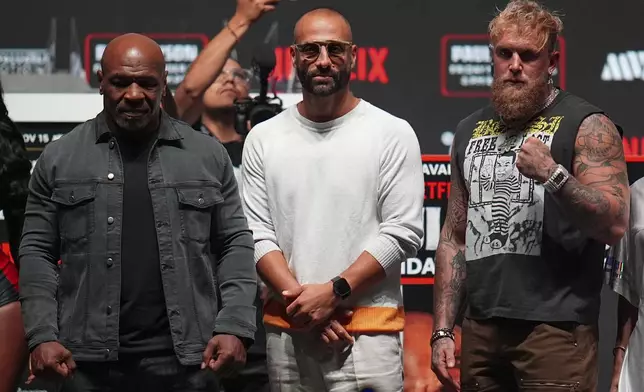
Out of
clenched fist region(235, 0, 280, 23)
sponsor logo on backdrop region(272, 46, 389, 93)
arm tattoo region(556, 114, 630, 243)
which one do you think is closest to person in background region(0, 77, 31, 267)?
arm tattoo region(556, 114, 630, 243)

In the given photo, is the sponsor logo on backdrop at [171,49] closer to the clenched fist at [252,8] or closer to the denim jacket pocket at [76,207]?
the clenched fist at [252,8]

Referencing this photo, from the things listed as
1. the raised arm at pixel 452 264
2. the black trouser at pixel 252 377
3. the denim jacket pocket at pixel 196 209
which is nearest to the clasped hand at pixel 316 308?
the raised arm at pixel 452 264

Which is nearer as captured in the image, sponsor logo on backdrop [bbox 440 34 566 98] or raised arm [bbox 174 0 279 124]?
raised arm [bbox 174 0 279 124]

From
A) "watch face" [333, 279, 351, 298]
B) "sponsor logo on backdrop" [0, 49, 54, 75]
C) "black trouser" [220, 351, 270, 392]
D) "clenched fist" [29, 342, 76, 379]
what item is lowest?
"black trouser" [220, 351, 270, 392]

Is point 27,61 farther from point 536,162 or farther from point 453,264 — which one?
point 536,162

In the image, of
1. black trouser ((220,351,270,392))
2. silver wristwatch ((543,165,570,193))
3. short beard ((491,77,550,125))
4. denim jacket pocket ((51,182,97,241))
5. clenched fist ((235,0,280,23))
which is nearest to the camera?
denim jacket pocket ((51,182,97,241))

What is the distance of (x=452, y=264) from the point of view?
11.2ft

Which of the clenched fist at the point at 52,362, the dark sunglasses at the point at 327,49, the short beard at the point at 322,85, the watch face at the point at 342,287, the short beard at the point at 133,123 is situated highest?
the dark sunglasses at the point at 327,49

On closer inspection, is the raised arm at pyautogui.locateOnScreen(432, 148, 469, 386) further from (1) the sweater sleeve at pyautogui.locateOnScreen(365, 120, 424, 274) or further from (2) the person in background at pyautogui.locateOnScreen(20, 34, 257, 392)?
(2) the person in background at pyautogui.locateOnScreen(20, 34, 257, 392)

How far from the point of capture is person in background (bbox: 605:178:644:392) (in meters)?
3.31

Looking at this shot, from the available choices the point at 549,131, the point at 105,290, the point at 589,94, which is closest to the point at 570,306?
the point at 549,131

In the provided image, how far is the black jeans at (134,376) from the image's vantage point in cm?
279

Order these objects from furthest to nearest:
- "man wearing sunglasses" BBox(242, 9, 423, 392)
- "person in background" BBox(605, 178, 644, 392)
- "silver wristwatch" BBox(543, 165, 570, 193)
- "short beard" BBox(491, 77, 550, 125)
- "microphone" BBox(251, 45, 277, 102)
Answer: "microphone" BBox(251, 45, 277, 102), "man wearing sunglasses" BBox(242, 9, 423, 392), "person in background" BBox(605, 178, 644, 392), "short beard" BBox(491, 77, 550, 125), "silver wristwatch" BBox(543, 165, 570, 193)

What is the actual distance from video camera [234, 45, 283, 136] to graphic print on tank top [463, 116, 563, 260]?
1.27m
